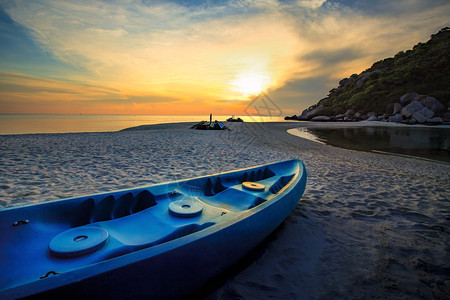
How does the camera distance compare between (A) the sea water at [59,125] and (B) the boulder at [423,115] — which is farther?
(B) the boulder at [423,115]

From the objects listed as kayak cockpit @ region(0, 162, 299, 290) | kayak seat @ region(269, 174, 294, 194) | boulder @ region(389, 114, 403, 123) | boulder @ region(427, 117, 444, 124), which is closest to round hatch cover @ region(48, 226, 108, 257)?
kayak cockpit @ region(0, 162, 299, 290)

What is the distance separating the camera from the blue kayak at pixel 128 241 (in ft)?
4.36

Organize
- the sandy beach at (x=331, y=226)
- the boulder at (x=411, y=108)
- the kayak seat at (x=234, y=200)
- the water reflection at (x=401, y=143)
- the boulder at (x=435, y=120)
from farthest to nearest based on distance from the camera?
the boulder at (x=411, y=108) < the boulder at (x=435, y=120) < the water reflection at (x=401, y=143) < the kayak seat at (x=234, y=200) < the sandy beach at (x=331, y=226)

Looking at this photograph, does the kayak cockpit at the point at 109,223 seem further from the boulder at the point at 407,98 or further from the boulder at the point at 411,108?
the boulder at the point at 407,98

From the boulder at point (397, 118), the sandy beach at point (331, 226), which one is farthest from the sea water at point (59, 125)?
→ the boulder at point (397, 118)

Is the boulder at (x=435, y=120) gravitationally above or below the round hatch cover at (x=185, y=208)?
above

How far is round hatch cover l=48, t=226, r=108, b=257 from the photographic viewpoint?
1793 millimetres

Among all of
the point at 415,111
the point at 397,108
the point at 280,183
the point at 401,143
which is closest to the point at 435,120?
the point at 415,111

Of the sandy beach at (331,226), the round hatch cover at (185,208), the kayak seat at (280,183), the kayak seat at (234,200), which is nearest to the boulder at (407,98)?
the sandy beach at (331,226)

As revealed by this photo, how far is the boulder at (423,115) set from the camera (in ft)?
136

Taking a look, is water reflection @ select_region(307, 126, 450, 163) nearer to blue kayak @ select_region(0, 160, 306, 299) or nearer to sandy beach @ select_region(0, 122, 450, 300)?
sandy beach @ select_region(0, 122, 450, 300)

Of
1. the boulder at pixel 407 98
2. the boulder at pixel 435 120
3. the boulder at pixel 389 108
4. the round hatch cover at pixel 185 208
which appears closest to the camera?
the round hatch cover at pixel 185 208

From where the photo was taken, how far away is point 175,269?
5.42 ft

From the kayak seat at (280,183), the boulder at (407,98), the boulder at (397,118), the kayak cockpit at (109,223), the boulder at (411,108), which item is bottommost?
the kayak seat at (280,183)
